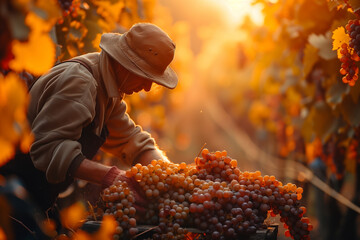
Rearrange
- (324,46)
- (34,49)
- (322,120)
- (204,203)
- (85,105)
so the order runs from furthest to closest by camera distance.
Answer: (322,120) < (324,46) < (85,105) < (204,203) < (34,49)

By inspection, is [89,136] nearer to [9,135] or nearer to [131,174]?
[131,174]

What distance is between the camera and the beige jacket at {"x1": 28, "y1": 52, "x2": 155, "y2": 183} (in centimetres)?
212

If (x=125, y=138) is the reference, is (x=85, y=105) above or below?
below

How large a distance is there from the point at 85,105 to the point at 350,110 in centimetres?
265

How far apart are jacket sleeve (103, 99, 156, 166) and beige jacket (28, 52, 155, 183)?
28cm

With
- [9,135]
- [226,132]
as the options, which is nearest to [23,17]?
[9,135]

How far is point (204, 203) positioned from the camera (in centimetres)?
196

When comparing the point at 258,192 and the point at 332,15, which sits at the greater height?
the point at 332,15

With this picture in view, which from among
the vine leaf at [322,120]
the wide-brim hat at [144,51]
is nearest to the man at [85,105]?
the wide-brim hat at [144,51]

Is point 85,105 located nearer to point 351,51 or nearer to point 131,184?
point 131,184

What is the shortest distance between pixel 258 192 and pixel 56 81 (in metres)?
1.14

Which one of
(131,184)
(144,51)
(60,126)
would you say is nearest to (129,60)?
(144,51)

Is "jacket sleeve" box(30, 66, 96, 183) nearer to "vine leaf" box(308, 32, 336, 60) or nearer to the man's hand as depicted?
the man's hand

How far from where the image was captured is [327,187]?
611 centimetres
